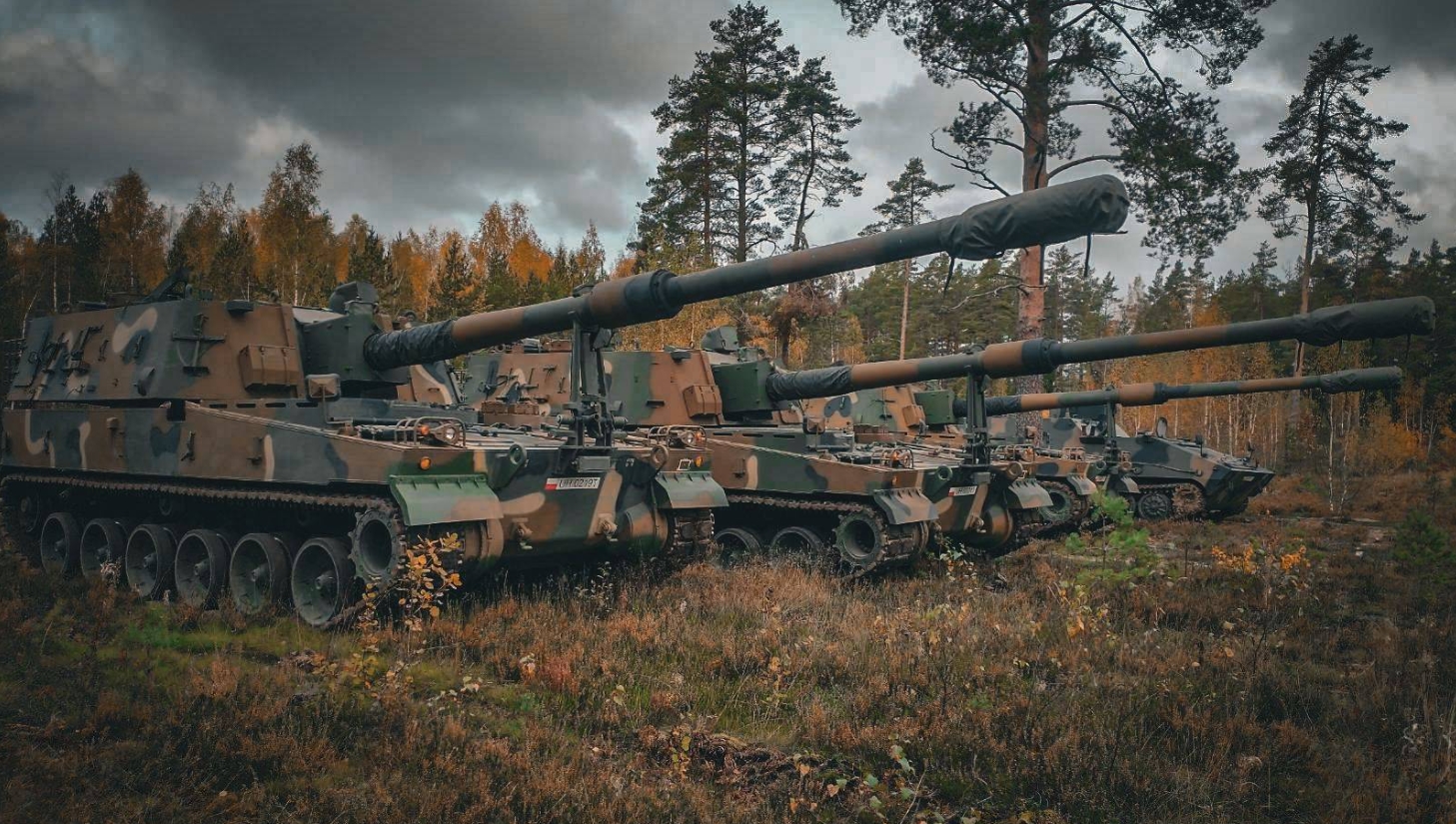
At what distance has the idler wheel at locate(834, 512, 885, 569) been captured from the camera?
1042 centimetres

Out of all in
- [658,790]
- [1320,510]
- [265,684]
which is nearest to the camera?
[658,790]

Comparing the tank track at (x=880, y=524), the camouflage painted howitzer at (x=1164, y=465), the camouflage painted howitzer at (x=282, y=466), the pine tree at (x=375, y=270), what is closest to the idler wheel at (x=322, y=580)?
the camouflage painted howitzer at (x=282, y=466)

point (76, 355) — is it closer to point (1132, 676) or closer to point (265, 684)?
point (265, 684)

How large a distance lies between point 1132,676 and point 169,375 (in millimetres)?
8417

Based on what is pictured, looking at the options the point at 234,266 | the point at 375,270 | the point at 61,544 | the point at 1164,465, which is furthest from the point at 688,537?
the point at 234,266

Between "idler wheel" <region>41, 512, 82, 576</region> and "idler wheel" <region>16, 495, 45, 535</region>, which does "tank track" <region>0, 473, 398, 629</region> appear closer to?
"idler wheel" <region>16, 495, 45, 535</region>

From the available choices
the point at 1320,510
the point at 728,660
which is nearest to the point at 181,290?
the point at 728,660

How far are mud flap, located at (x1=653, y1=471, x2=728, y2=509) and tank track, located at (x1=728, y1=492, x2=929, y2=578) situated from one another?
72.0 inches

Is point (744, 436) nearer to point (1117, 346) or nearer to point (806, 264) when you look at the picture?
point (1117, 346)

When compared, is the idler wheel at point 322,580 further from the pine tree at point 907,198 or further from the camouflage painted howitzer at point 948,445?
the pine tree at point 907,198

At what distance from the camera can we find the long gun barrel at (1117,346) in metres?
7.21

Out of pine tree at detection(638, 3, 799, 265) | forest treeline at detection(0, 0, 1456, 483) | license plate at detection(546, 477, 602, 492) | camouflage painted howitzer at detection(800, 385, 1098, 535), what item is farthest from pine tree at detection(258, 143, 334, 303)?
license plate at detection(546, 477, 602, 492)

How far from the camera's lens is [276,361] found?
9359 millimetres

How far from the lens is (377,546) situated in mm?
7273
